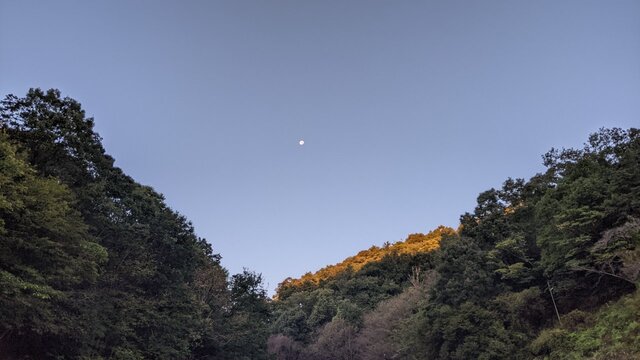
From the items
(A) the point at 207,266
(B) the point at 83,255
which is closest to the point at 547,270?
(B) the point at 83,255

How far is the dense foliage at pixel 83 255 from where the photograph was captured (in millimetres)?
19062

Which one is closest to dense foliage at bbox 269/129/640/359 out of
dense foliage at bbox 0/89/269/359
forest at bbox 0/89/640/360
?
forest at bbox 0/89/640/360

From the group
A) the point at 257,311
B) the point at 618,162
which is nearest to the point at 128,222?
the point at 257,311

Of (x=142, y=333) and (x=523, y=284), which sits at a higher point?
(x=142, y=333)

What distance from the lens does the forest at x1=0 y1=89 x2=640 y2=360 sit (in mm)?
20219

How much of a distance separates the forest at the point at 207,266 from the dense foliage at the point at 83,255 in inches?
3.8

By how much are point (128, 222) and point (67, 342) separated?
28.3 ft

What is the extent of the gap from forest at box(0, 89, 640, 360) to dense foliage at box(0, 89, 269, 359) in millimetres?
96

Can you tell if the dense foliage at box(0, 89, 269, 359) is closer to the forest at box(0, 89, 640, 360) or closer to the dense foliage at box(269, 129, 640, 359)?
the forest at box(0, 89, 640, 360)

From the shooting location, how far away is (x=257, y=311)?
156 feet

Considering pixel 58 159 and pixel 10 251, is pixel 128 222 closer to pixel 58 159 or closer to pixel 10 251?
pixel 58 159

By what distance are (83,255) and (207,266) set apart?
21.3m

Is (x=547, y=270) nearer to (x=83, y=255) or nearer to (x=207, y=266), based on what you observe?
(x=83, y=255)

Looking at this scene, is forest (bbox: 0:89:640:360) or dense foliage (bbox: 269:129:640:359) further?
dense foliage (bbox: 269:129:640:359)
